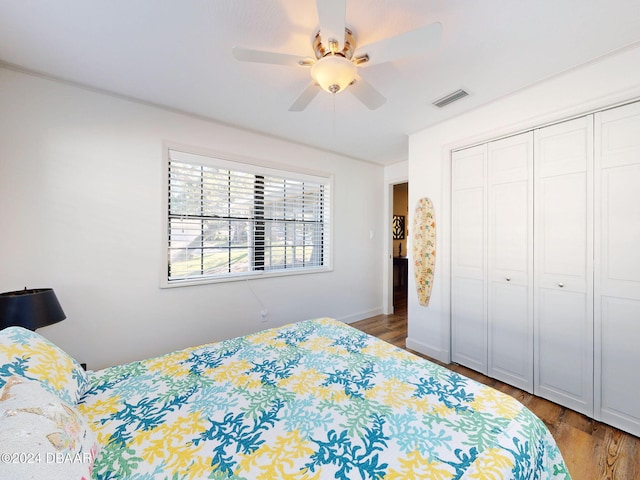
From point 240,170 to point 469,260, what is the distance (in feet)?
8.45

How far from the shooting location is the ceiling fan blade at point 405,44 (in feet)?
3.91

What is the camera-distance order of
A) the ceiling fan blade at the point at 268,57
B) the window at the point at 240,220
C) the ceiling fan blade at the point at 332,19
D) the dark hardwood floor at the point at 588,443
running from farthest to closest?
1. the window at the point at 240,220
2. the dark hardwood floor at the point at 588,443
3. the ceiling fan blade at the point at 268,57
4. the ceiling fan blade at the point at 332,19

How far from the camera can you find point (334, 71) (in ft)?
4.60

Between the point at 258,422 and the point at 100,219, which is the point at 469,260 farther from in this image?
the point at 100,219

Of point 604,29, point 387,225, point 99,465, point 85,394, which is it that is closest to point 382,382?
point 99,465

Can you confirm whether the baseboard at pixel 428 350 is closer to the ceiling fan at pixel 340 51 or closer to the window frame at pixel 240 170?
the window frame at pixel 240 170

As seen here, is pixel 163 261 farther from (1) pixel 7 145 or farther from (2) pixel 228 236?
(1) pixel 7 145

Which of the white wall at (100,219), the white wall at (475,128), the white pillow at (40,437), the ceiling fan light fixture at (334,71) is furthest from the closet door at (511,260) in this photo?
the white pillow at (40,437)

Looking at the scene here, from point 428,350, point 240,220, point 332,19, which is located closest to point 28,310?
point 240,220

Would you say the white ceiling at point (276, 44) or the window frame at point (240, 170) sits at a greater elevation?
the white ceiling at point (276, 44)

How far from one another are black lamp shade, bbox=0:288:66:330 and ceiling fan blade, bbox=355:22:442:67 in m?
2.41

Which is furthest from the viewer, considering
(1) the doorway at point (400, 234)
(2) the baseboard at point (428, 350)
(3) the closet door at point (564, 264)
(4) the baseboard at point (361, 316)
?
(1) the doorway at point (400, 234)

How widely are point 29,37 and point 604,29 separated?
11.3 ft

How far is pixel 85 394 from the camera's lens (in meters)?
1.23
